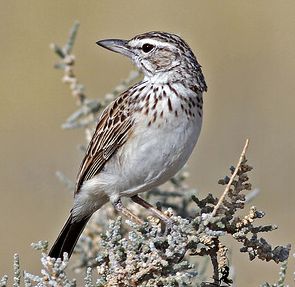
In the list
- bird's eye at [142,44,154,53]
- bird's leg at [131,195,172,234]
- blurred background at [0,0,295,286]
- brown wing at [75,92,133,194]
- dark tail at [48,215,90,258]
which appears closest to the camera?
bird's leg at [131,195,172,234]

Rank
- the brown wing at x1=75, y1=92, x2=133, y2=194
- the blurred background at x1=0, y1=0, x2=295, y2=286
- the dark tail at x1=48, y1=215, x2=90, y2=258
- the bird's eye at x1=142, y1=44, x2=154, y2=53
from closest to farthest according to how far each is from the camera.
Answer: the brown wing at x1=75, y1=92, x2=133, y2=194 → the bird's eye at x1=142, y1=44, x2=154, y2=53 → the dark tail at x1=48, y1=215, x2=90, y2=258 → the blurred background at x1=0, y1=0, x2=295, y2=286

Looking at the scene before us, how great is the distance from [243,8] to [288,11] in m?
1.18

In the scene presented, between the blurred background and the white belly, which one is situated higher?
the blurred background

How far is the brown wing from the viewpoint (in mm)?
6059

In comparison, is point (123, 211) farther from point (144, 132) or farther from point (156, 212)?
point (144, 132)

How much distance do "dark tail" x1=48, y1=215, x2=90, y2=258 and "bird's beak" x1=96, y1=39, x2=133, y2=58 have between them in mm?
1064

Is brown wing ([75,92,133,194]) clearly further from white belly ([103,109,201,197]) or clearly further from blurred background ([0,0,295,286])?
blurred background ([0,0,295,286])

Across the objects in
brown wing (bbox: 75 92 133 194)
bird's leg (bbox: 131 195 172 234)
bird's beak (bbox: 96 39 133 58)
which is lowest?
bird's leg (bbox: 131 195 172 234)

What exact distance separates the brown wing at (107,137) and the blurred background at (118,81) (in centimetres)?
376

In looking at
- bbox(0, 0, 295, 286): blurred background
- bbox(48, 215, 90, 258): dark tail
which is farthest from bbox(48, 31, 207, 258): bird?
bbox(0, 0, 295, 286): blurred background

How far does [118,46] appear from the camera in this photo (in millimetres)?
6379

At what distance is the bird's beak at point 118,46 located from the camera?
633 centimetres

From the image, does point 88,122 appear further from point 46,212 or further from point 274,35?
point 274,35

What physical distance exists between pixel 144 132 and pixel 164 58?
561 mm
